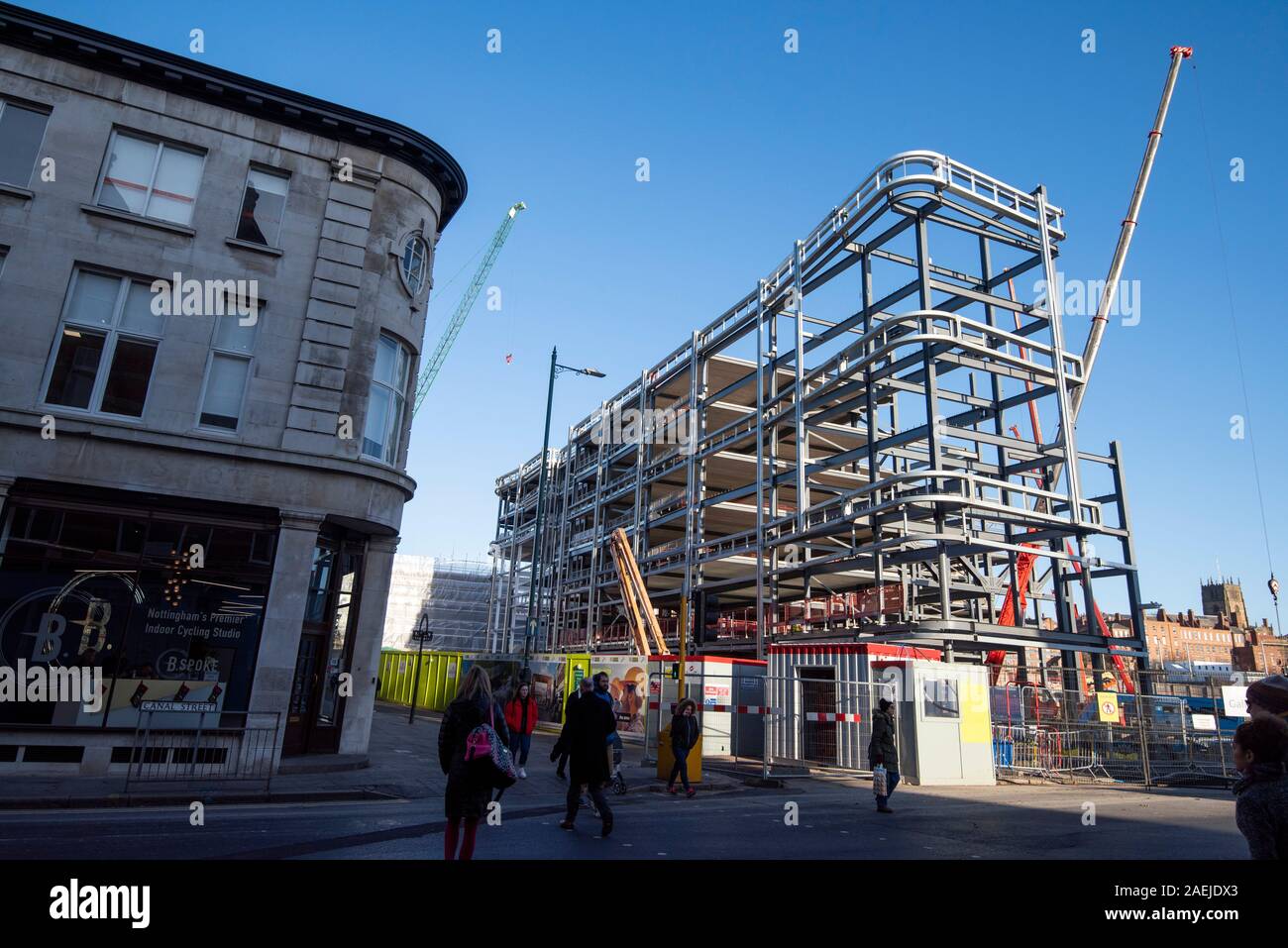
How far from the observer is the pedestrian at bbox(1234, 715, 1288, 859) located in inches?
151

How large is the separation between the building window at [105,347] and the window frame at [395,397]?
4013mm

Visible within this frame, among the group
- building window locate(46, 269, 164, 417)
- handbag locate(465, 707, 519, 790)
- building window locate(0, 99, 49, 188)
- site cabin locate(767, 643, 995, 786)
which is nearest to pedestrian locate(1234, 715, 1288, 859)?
handbag locate(465, 707, 519, 790)

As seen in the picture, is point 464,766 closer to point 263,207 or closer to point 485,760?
point 485,760

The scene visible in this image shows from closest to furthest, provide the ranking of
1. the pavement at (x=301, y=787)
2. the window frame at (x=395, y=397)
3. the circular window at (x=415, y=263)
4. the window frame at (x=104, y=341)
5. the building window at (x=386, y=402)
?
the pavement at (x=301, y=787)
the window frame at (x=104, y=341)
the window frame at (x=395, y=397)
the building window at (x=386, y=402)
the circular window at (x=415, y=263)

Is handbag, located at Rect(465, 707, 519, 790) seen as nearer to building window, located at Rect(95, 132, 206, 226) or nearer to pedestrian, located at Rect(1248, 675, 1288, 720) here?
pedestrian, located at Rect(1248, 675, 1288, 720)

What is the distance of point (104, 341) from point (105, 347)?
0.13 metres

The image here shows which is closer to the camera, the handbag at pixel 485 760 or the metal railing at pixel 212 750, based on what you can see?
the handbag at pixel 485 760

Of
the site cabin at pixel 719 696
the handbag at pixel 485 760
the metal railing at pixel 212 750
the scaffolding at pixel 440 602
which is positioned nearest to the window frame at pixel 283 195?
the metal railing at pixel 212 750

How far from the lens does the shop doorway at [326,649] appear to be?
51.6 ft

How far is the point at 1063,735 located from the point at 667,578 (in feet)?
78.1

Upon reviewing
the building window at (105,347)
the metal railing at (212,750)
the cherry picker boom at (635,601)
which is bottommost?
the metal railing at (212,750)

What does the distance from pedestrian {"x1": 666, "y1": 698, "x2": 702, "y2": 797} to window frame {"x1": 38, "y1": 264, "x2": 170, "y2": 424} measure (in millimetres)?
11639

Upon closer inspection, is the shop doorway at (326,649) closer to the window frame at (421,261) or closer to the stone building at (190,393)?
the stone building at (190,393)
